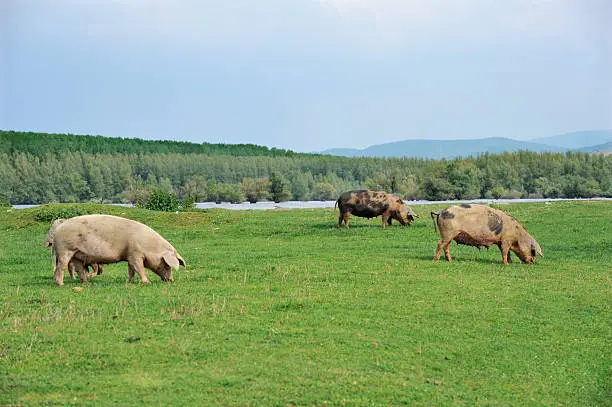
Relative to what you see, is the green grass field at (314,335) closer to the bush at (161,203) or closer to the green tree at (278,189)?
the bush at (161,203)

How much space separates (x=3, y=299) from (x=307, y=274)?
7294 mm

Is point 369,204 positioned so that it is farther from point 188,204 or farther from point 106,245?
point 188,204

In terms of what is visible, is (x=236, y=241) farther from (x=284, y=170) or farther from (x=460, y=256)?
(x=284, y=170)

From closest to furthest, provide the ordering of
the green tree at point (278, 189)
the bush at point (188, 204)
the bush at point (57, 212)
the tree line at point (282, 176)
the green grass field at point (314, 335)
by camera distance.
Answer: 1. the green grass field at point (314, 335)
2. the bush at point (57, 212)
3. the bush at point (188, 204)
4. the tree line at point (282, 176)
5. the green tree at point (278, 189)

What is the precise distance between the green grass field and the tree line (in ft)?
150

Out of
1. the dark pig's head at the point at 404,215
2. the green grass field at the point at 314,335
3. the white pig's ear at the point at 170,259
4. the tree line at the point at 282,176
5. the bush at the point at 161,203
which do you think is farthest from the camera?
the tree line at the point at 282,176

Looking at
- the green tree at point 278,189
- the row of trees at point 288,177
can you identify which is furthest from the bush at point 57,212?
the green tree at point 278,189

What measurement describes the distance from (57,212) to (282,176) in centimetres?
6798

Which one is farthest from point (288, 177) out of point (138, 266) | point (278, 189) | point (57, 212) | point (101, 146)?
point (138, 266)

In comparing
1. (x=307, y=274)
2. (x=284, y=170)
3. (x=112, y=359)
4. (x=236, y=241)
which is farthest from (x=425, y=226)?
(x=284, y=170)

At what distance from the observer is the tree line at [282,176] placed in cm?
8306

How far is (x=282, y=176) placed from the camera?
104062 millimetres

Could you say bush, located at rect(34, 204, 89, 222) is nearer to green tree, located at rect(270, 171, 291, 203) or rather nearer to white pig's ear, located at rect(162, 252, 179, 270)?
white pig's ear, located at rect(162, 252, 179, 270)

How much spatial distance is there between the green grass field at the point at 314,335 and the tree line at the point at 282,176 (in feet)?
150
